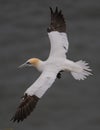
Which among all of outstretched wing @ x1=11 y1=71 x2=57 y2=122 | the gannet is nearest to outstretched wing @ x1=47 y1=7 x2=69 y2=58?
the gannet

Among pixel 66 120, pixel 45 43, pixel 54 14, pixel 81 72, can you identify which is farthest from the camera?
pixel 45 43

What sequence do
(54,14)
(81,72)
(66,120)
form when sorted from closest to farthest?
(81,72)
(54,14)
(66,120)

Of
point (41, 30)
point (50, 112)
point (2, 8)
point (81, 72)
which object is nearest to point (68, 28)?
point (41, 30)

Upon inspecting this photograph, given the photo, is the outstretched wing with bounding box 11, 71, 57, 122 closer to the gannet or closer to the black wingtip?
the gannet

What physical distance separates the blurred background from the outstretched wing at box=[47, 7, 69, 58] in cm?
224

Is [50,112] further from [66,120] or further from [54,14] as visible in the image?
[54,14]

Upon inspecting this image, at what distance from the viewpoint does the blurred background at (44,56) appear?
653 inches

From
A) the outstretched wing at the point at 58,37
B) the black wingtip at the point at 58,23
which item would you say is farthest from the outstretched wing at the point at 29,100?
the black wingtip at the point at 58,23

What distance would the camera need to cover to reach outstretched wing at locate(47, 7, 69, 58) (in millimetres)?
14367

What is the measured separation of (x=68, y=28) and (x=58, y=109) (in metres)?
3.10

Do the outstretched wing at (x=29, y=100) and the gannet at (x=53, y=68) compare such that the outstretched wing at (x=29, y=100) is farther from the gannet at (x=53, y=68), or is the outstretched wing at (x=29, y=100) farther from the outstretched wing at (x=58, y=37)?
the outstretched wing at (x=58, y=37)

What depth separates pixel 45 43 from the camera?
18.7 m

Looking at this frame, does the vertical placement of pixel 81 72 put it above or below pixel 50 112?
above

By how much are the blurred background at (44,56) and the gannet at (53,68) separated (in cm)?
228
